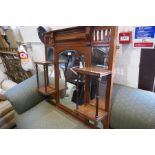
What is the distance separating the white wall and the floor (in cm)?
44

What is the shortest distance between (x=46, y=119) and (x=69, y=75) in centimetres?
41

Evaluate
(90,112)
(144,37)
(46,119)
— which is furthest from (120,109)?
(46,119)

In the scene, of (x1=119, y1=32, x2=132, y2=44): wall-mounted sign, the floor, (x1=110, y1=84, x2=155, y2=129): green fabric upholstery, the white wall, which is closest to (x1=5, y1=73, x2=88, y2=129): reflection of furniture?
the floor

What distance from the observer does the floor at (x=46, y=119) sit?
1.06 metres

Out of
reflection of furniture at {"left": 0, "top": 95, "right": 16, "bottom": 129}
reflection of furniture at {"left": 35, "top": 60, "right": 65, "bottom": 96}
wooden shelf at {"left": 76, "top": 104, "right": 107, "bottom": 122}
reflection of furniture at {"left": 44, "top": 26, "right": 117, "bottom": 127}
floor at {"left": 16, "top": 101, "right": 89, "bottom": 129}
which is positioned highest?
reflection of furniture at {"left": 44, "top": 26, "right": 117, "bottom": 127}

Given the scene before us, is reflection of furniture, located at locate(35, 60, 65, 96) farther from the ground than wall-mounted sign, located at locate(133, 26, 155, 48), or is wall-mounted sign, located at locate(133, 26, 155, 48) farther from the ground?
wall-mounted sign, located at locate(133, 26, 155, 48)

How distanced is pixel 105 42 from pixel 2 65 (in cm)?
199

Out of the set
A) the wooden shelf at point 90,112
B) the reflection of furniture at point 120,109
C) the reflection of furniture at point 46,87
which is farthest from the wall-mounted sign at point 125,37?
the reflection of furniture at point 46,87

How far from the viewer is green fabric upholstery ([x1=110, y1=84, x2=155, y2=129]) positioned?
73 cm

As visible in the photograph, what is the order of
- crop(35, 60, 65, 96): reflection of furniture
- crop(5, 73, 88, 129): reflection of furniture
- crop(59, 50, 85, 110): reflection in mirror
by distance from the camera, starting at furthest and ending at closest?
crop(35, 60, 65, 96): reflection of furniture → crop(5, 73, 88, 129): reflection of furniture → crop(59, 50, 85, 110): reflection in mirror

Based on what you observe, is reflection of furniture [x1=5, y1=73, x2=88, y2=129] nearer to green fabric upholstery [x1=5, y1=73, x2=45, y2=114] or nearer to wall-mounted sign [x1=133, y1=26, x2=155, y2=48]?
green fabric upholstery [x1=5, y1=73, x2=45, y2=114]

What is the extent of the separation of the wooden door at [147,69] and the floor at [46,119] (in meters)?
0.50

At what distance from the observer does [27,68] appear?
5.81 feet
